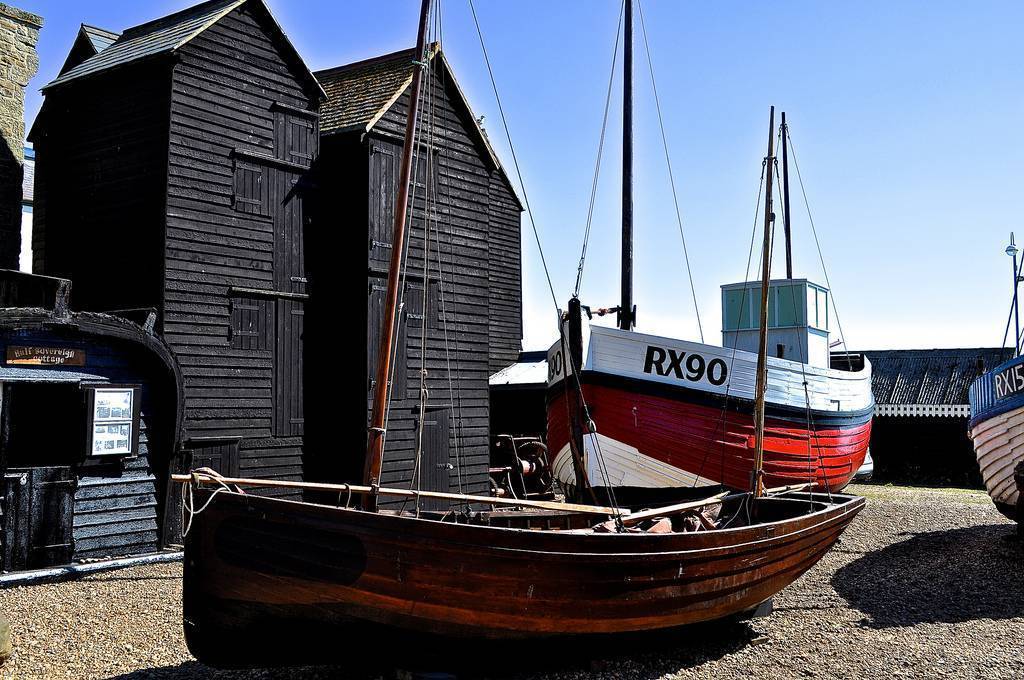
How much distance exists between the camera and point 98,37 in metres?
19.0

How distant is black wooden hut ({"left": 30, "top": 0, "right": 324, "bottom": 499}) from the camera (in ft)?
49.0

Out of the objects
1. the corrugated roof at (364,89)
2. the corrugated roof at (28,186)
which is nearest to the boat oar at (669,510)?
the corrugated roof at (364,89)

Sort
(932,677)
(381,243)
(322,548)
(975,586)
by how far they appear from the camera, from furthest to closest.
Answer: (381,243)
(975,586)
(932,677)
(322,548)

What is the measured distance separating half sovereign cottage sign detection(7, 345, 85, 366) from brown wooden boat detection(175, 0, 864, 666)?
5508mm

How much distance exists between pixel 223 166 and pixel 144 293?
2.62 m

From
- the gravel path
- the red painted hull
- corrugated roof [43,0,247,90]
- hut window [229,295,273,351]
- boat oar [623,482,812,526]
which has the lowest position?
the gravel path

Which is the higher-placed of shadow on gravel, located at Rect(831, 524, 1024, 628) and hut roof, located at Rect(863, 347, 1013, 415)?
hut roof, located at Rect(863, 347, 1013, 415)

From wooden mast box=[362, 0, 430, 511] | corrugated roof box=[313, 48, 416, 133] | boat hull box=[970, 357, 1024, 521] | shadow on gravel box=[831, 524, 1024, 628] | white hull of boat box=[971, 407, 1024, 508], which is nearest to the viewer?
Answer: wooden mast box=[362, 0, 430, 511]

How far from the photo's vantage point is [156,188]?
49.2ft

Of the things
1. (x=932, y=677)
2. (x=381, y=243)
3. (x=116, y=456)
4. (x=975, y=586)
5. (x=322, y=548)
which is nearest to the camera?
(x=322, y=548)

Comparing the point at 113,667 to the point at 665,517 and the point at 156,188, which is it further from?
the point at 156,188

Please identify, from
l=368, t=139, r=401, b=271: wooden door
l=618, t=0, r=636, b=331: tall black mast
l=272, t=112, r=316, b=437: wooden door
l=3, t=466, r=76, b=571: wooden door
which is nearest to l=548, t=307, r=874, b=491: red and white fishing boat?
l=618, t=0, r=636, b=331: tall black mast

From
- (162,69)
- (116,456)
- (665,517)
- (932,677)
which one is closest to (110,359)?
(116,456)

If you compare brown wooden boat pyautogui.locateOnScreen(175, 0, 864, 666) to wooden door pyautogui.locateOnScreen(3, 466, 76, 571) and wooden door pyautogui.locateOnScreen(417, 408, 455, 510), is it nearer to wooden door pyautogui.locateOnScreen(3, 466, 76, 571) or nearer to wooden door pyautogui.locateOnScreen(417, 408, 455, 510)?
wooden door pyautogui.locateOnScreen(3, 466, 76, 571)
